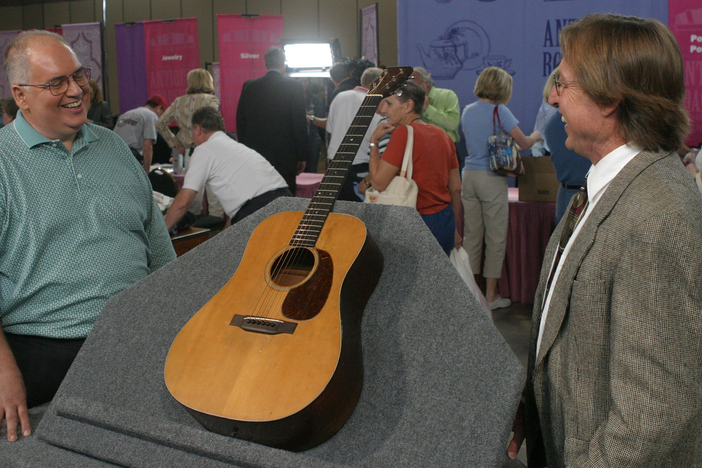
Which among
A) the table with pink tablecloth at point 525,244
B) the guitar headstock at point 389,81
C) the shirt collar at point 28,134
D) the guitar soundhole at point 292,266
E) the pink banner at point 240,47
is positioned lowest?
the table with pink tablecloth at point 525,244

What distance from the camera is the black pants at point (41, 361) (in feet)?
4.14

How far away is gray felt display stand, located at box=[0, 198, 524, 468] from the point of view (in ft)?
2.49


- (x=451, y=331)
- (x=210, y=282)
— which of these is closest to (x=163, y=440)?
(x=210, y=282)

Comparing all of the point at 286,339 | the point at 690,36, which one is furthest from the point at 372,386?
the point at 690,36

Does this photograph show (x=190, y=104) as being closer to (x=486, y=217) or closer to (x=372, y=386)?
(x=486, y=217)

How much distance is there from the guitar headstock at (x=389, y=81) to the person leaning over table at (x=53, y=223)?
0.72 meters

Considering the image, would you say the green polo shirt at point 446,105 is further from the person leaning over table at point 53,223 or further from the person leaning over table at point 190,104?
the person leaning over table at point 53,223

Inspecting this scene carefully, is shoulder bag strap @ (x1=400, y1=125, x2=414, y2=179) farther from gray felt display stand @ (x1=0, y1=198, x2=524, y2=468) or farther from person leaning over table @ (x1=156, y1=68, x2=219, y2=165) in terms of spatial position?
person leaning over table @ (x1=156, y1=68, x2=219, y2=165)

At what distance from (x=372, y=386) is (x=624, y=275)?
387 millimetres

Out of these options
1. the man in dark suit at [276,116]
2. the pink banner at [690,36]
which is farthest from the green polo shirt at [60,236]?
the pink banner at [690,36]

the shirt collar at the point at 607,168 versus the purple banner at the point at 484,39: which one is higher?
the purple banner at the point at 484,39

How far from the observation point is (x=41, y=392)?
4.17ft

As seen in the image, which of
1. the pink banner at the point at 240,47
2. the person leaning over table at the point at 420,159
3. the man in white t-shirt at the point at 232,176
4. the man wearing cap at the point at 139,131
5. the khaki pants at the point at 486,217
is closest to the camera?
the person leaning over table at the point at 420,159

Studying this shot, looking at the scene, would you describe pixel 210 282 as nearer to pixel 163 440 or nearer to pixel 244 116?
pixel 163 440
